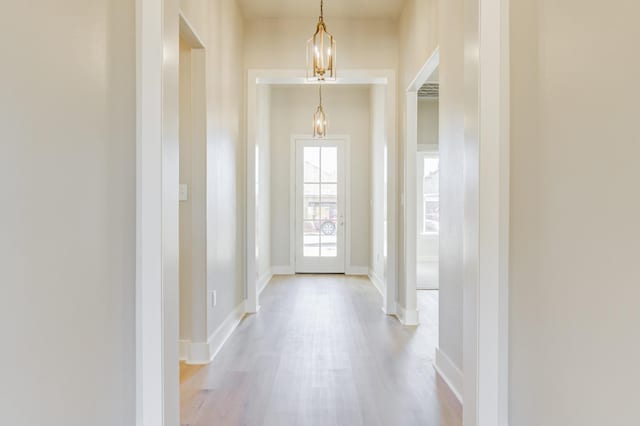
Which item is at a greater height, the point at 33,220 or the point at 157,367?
the point at 33,220

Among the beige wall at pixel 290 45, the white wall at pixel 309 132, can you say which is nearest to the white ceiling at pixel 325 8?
the beige wall at pixel 290 45

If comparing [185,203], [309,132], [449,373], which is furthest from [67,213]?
[309,132]

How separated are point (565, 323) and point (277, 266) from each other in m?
6.52

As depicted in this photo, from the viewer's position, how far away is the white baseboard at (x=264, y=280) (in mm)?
6214

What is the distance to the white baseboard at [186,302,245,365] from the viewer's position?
3309mm

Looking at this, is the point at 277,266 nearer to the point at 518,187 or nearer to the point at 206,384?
the point at 206,384

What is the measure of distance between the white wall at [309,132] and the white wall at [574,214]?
602 centimetres

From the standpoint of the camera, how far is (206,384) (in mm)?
2900

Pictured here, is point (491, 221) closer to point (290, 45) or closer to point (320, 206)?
point (290, 45)

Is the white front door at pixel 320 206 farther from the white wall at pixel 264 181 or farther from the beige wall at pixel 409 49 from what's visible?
the beige wall at pixel 409 49

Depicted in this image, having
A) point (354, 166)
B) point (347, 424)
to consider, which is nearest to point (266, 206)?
point (354, 166)

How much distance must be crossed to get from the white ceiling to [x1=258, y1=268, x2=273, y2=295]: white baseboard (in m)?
3.36

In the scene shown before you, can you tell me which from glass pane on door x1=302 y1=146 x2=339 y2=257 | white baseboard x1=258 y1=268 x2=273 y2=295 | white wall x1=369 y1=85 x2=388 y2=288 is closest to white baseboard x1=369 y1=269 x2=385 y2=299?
white wall x1=369 y1=85 x2=388 y2=288

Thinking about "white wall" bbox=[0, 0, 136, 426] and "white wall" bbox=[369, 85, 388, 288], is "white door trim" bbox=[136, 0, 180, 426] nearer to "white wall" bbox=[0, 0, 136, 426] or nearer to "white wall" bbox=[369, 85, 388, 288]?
"white wall" bbox=[0, 0, 136, 426]
